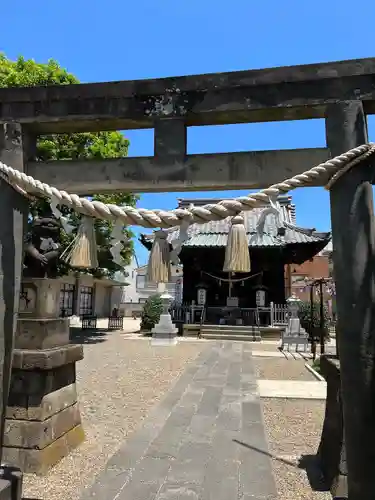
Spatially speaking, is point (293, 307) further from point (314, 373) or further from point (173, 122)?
point (173, 122)

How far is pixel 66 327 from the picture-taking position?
14.6 ft

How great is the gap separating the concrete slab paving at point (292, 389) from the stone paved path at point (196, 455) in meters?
0.44

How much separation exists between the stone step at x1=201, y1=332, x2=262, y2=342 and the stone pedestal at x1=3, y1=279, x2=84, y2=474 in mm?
13261

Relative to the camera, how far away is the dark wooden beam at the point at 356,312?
2.12 m

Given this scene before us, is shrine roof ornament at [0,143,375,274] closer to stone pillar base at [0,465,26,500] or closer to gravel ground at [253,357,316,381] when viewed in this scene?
stone pillar base at [0,465,26,500]

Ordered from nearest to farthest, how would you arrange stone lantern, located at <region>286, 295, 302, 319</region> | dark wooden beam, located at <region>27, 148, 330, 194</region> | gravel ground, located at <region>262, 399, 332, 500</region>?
dark wooden beam, located at <region>27, 148, 330, 194</region>, gravel ground, located at <region>262, 399, 332, 500</region>, stone lantern, located at <region>286, 295, 302, 319</region>

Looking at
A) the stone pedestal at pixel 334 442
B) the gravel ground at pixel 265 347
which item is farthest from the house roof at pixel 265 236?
the stone pedestal at pixel 334 442

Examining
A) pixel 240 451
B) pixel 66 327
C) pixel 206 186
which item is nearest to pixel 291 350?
pixel 240 451

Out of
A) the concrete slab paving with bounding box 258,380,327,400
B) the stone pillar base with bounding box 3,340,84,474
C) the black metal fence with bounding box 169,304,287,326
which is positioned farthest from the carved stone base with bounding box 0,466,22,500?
the black metal fence with bounding box 169,304,287,326

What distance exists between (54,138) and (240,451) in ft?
34.3

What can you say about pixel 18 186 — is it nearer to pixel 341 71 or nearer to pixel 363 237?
pixel 363 237

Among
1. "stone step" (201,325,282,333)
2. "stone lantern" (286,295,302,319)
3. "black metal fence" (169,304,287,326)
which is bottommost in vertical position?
"stone step" (201,325,282,333)

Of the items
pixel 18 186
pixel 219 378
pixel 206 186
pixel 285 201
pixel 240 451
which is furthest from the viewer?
pixel 285 201

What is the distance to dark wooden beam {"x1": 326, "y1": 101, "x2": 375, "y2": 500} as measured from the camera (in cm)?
212
